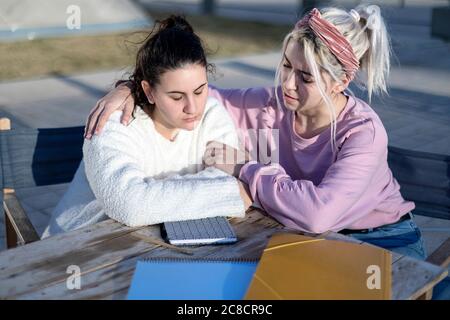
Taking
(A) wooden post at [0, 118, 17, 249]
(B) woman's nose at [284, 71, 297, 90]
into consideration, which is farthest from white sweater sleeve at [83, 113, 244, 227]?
(A) wooden post at [0, 118, 17, 249]

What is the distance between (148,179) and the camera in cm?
232

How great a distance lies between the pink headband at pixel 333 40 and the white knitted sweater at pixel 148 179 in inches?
20.5

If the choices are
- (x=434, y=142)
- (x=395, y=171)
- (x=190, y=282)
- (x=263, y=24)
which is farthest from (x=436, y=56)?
(x=190, y=282)

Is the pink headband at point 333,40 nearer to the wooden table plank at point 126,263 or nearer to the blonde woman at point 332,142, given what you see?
the blonde woman at point 332,142

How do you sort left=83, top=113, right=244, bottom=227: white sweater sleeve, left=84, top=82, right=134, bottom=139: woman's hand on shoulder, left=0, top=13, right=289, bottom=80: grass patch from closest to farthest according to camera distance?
left=83, top=113, right=244, bottom=227: white sweater sleeve, left=84, top=82, right=134, bottom=139: woman's hand on shoulder, left=0, top=13, right=289, bottom=80: grass patch

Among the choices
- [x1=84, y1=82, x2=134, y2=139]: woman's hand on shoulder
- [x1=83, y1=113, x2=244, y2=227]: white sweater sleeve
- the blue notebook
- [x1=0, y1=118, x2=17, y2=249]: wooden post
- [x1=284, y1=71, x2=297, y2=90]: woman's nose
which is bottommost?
[x1=0, y1=118, x2=17, y2=249]: wooden post

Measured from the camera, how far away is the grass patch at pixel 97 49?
930 cm

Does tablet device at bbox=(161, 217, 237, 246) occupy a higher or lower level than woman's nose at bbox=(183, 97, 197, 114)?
lower

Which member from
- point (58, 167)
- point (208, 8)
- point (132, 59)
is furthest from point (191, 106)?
point (208, 8)

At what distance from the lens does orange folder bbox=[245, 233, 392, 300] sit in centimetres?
173

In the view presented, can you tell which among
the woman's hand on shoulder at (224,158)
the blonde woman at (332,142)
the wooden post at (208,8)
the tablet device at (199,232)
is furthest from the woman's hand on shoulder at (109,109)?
the wooden post at (208,8)

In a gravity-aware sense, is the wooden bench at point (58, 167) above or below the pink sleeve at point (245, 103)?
below

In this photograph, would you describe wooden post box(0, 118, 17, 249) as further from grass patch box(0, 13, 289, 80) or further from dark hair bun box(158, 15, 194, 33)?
grass patch box(0, 13, 289, 80)

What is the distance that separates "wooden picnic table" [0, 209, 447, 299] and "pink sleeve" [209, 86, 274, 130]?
76cm
